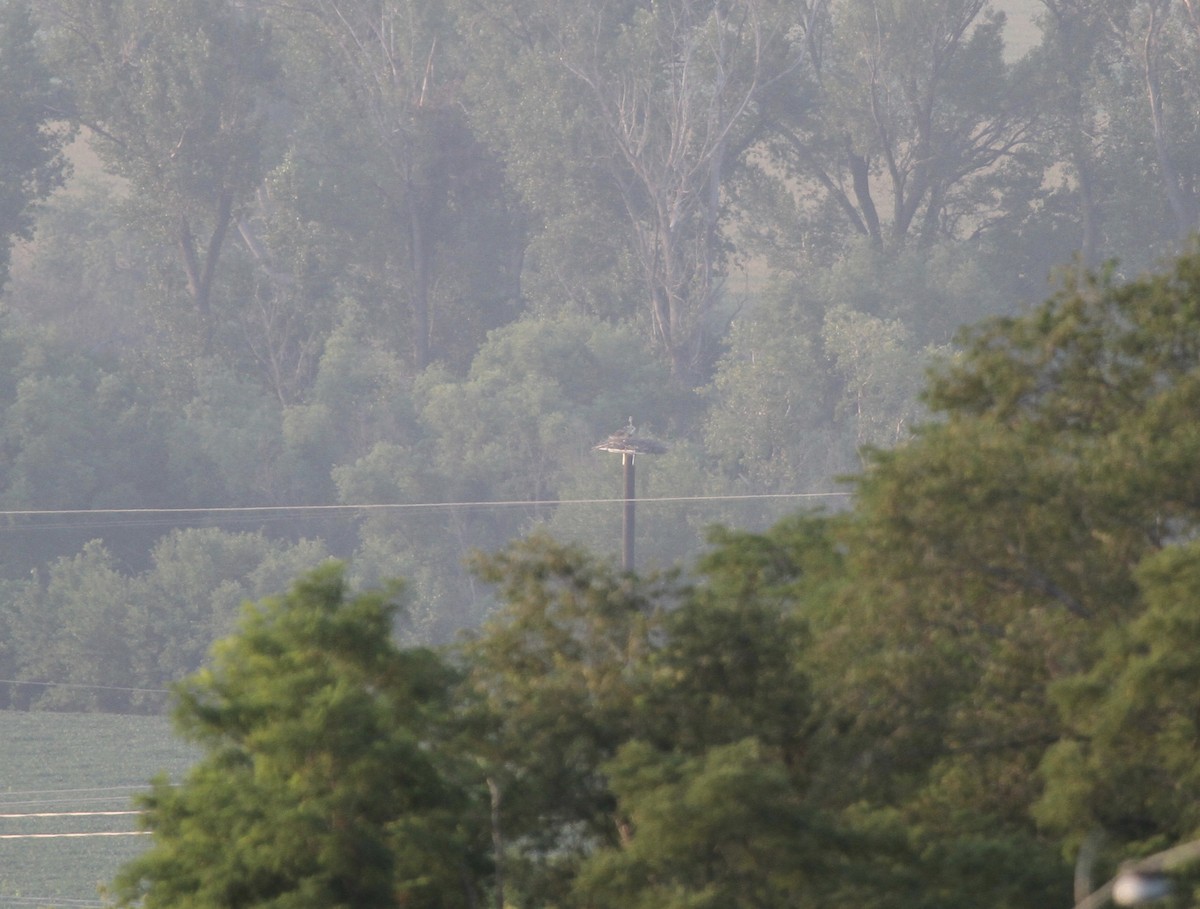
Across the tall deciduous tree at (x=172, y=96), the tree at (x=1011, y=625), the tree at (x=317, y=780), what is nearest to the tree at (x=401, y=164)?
the tall deciduous tree at (x=172, y=96)

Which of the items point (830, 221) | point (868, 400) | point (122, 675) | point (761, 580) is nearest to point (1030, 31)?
point (830, 221)

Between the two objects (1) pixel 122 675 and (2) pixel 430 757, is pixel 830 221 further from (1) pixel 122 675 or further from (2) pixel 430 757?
(2) pixel 430 757

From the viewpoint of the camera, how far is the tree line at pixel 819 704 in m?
11.1

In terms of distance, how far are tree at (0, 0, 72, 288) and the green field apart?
608 inches

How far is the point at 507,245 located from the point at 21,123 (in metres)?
14.8

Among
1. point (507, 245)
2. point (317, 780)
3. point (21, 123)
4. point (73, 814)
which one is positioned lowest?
point (73, 814)

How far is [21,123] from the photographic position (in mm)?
61062

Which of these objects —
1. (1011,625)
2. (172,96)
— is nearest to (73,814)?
(172,96)

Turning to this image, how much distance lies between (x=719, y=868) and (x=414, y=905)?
6.08 feet

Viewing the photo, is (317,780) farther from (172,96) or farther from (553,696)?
(172,96)

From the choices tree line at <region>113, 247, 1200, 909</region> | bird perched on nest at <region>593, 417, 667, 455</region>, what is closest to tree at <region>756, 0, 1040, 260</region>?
bird perched on nest at <region>593, 417, 667, 455</region>

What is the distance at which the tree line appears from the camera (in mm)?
11094

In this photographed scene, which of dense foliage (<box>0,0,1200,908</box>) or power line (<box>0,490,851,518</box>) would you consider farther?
dense foliage (<box>0,0,1200,908</box>)

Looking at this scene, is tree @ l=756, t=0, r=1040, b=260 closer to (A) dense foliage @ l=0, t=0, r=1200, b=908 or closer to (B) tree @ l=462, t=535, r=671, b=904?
(A) dense foliage @ l=0, t=0, r=1200, b=908
